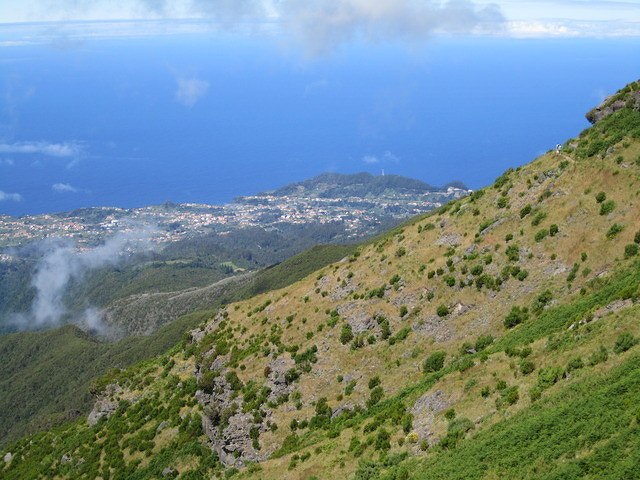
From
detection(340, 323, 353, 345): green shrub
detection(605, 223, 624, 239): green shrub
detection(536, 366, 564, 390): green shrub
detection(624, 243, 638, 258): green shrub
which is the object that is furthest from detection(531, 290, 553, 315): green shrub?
detection(340, 323, 353, 345): green shrub

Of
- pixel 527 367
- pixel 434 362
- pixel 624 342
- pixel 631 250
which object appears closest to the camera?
pixel 624 342

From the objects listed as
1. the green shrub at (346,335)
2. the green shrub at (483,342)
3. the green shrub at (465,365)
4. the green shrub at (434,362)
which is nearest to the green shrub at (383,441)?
the green shrub at (465,365)

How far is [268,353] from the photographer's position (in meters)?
44.2

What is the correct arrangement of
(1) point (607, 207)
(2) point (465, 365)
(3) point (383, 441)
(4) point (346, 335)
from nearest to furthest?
(3) point (383, 441) → (2) point (465, 365) → (1) point (607, 207) → (4) point (346, 335)

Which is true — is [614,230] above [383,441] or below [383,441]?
above

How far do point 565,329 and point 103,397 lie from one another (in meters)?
53.4

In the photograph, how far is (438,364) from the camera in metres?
31.9

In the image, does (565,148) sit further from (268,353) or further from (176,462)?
(176,462)

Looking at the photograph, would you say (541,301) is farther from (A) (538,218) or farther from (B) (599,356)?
(B) (599,356)

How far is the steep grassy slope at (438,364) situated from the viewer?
1906cm

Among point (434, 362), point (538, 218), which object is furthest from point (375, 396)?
point (538, 218)

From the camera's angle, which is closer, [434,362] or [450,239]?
[434,362]

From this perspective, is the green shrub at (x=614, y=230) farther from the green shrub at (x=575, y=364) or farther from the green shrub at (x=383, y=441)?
the green shrub at (x=383, y=441)

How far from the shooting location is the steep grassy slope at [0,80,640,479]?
19.1 metres
